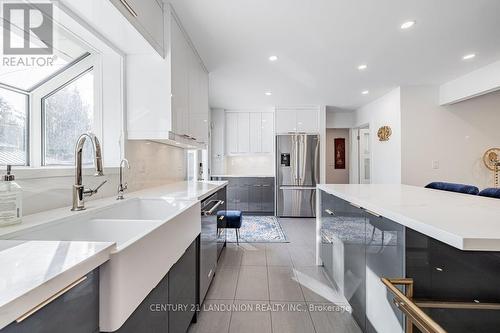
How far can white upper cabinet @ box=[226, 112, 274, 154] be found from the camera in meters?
5.56

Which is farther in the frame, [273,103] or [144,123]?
[273,103]

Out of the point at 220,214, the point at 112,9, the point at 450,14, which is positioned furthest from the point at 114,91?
the point at 450,14

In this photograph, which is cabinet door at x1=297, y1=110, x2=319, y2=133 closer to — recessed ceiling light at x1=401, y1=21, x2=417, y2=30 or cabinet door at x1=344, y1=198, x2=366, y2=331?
recessed ceiling light at x1=401, y1=21, x2=417, y2=30

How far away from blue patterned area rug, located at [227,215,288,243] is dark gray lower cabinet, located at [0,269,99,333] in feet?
9.58

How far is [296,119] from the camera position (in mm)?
5160

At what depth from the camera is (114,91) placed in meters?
1.88

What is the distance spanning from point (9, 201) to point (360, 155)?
20.0 feet

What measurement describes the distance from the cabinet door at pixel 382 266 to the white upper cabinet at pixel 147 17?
1878 millimetres

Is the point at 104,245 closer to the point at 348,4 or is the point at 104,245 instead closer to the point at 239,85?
the point at 348,4

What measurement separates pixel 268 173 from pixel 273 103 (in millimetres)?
1733

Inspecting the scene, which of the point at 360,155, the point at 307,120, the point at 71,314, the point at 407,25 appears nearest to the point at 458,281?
the point at 71,314

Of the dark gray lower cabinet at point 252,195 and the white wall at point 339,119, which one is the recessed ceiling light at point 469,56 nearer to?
Answer: the white wall at point 339,119

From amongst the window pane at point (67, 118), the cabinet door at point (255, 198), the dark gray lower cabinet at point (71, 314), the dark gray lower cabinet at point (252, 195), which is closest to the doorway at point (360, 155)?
the dark gray lower cabinet at point (252, 195)

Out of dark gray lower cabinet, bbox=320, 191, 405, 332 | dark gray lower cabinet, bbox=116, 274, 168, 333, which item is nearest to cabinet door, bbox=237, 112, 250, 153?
dark gray lower cabinet, bbox=320, 191, 405, 332
